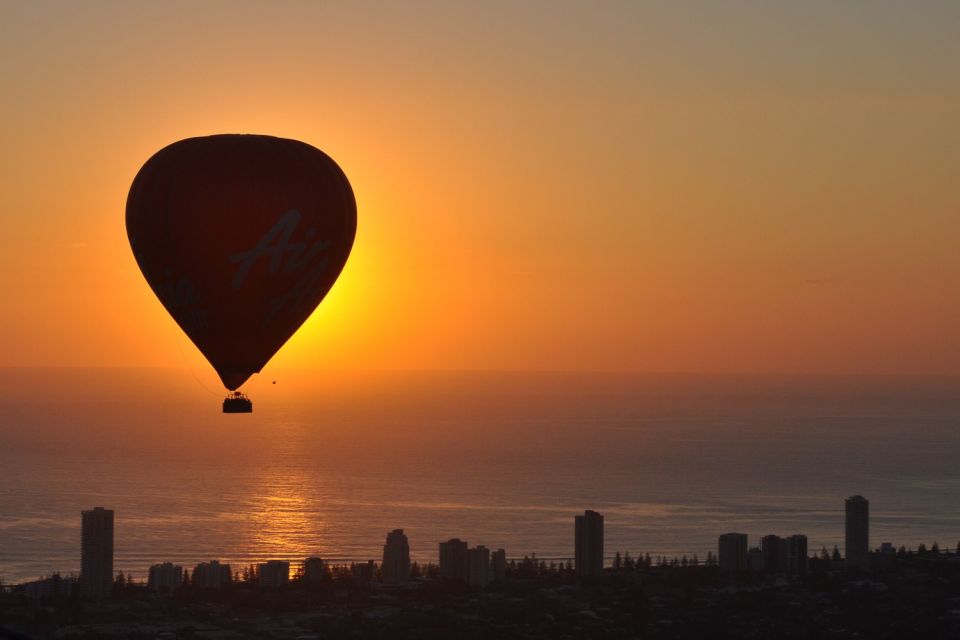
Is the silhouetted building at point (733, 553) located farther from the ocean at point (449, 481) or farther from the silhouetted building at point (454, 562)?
the silhouetted building at point (454, 562)

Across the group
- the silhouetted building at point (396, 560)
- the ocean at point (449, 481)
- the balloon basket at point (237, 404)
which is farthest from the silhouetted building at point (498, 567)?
the balloon basket at point (237, 404)

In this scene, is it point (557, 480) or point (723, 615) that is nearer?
point (723, 615)

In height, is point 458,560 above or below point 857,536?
below

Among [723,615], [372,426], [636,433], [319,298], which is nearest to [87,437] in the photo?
[372,426]

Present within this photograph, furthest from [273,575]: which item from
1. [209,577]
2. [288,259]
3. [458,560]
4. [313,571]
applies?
[288,259]

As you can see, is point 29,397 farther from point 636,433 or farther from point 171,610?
point 171,610

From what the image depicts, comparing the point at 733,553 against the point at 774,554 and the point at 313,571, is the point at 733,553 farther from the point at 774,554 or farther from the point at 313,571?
the point at 313,571
